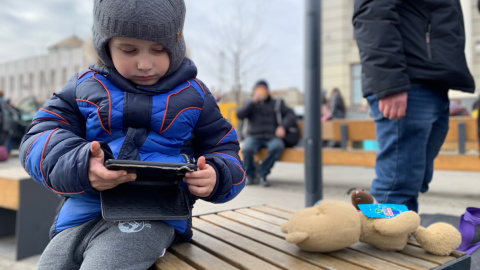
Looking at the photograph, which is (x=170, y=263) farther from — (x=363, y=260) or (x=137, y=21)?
(x=137, y=21)

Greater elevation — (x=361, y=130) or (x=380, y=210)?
(x=361, y=130)

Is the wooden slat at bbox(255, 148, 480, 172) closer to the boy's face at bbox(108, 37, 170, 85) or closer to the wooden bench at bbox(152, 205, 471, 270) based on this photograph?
the wooden bench at bbox(152, 205, 471, 270)

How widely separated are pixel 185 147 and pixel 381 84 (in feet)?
3.36

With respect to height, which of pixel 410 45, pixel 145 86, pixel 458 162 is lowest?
pixel 458 162

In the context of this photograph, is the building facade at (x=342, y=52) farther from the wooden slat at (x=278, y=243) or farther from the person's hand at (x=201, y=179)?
the person's hand at (x=201, y=179)

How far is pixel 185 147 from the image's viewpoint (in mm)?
1439

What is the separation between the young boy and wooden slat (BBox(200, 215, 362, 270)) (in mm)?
288

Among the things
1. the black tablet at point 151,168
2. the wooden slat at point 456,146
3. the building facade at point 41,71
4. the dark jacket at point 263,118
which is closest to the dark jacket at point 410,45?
the black tablet at point 151,168

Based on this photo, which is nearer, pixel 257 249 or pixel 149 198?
pixel 149 198

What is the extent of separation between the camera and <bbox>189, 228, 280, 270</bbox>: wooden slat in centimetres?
122

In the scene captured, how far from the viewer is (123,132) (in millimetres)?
1306

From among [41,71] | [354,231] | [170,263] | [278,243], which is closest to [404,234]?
[354,231]

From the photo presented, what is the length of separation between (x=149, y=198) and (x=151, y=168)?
0.75ft

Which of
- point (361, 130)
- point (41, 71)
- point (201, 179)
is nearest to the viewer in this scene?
point (201, 179)
